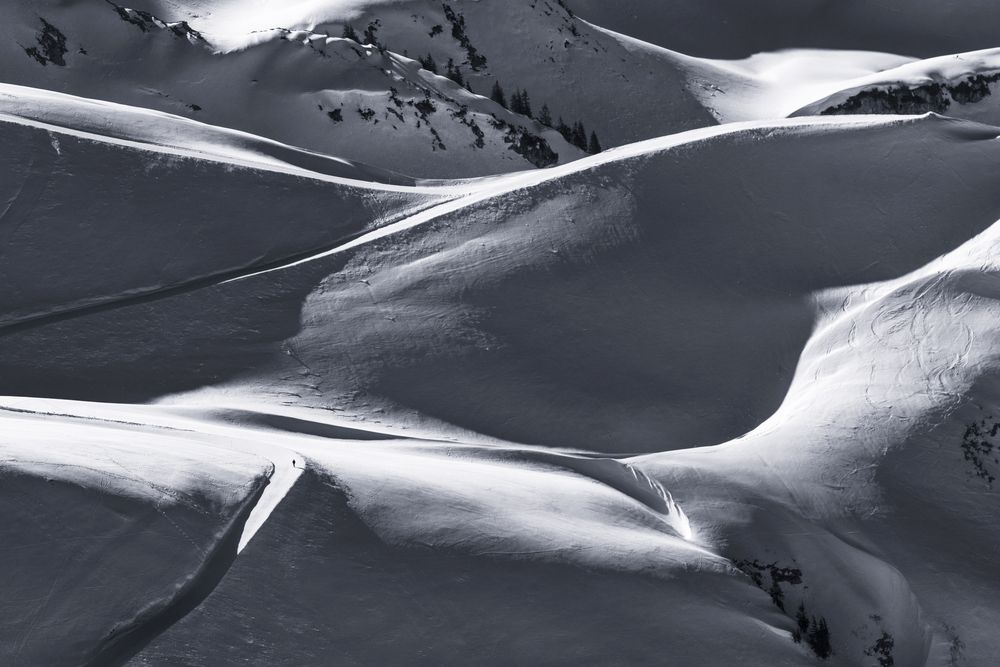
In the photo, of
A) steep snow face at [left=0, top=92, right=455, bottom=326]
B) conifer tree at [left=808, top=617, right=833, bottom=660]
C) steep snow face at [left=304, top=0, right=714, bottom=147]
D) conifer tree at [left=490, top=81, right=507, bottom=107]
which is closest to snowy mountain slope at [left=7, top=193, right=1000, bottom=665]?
conifer tree at [left=808, top=617, right=833, bottom=660]

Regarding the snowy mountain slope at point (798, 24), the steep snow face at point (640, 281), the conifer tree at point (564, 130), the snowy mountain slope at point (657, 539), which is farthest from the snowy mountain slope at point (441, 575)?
the snowy mountain slope at point (798, 24)

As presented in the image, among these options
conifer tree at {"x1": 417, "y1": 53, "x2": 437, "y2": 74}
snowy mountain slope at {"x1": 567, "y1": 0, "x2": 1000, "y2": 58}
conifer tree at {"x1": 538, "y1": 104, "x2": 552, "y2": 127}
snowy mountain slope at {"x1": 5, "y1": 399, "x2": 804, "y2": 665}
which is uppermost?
snowy mountain slope at {"x1": 567, "y1": 0, "x2": 1000, "y2": 58}

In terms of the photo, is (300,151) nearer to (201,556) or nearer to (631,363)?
(631,363)

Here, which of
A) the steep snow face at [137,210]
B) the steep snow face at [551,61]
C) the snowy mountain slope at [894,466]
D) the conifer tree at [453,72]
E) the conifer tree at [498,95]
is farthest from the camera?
the steep snow face at [551,61]

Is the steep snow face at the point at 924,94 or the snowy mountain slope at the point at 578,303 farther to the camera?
the steep snow face at the point at 924,94

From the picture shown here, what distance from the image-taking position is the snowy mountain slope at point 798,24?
190 feet

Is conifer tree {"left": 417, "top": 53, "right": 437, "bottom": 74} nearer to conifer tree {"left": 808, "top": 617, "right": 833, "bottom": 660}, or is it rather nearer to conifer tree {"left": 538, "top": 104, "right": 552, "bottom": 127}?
conifer tree {"left": 538, "top": 104, "right": 552, "bottom": 127}

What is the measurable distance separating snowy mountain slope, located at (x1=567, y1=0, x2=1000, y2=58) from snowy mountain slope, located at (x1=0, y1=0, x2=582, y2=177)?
1754cm

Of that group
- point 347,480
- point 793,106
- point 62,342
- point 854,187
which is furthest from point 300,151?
point 793,106

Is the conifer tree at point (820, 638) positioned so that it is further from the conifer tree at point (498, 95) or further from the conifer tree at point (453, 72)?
the conifer tree at point (453, 72)

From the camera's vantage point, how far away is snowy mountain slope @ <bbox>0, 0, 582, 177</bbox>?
1503 inches

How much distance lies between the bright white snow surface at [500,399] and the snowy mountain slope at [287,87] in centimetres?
1002

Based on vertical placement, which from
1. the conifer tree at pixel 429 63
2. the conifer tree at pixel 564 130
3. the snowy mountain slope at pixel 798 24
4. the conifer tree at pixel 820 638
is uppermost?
the snowy mountain slope at pixel 798 24

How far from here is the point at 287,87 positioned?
1593 inches
